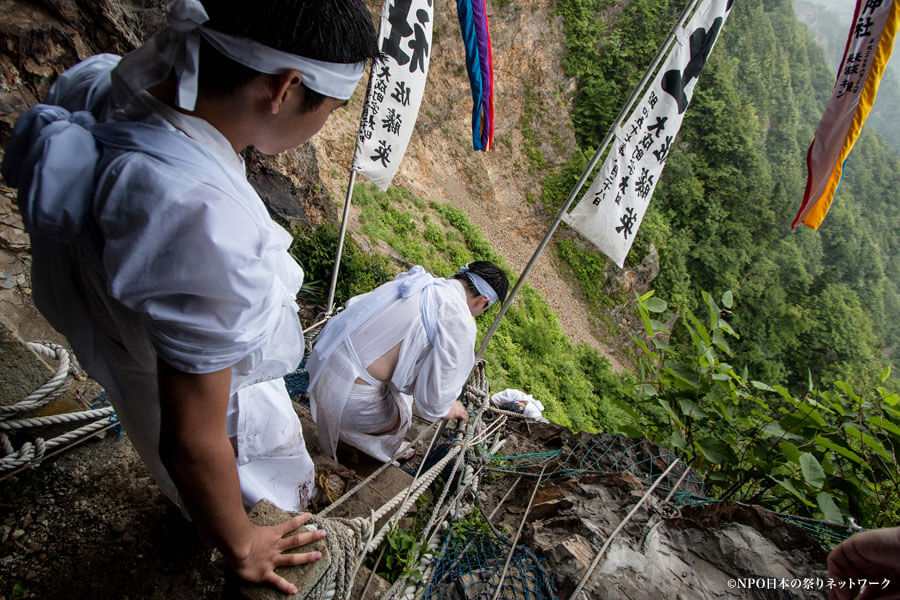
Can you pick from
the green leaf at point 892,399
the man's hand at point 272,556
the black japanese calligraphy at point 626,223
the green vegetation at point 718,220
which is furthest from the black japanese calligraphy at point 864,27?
the green vegetation at point 718,220

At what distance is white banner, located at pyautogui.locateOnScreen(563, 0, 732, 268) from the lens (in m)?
3.08

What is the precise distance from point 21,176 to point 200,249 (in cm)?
54

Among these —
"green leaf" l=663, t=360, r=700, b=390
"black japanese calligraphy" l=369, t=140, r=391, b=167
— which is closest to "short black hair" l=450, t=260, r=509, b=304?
"green leaf" l=663, t=360, r=700, b=390

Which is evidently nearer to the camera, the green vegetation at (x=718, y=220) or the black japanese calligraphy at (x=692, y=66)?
the black japanese calligraphy at (x=692, y=66)

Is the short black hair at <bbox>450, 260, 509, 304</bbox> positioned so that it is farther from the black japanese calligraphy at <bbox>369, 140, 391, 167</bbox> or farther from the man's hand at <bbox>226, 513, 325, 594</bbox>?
the black japanese calligraphy at <bbox>369, 140, 391, 167</bbox>

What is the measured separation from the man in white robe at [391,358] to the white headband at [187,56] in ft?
5.11

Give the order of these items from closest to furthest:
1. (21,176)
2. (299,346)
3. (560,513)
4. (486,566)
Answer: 1. (21,176)
2. (299,346)
3. (486,566)
4. (560,513)

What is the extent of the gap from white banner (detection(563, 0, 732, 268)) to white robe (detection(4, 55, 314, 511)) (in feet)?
9.32

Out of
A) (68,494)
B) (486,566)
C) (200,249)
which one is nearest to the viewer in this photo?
(200,249)

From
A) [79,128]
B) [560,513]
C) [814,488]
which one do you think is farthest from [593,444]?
[79,128]

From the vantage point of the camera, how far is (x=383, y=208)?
9.96 meters

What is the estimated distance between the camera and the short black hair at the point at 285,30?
0.76 m

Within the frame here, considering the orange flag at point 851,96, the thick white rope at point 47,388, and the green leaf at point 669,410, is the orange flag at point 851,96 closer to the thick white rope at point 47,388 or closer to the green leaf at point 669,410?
the green leaf at point 669,410

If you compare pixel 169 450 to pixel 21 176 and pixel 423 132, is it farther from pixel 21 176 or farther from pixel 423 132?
pixel 423 132
